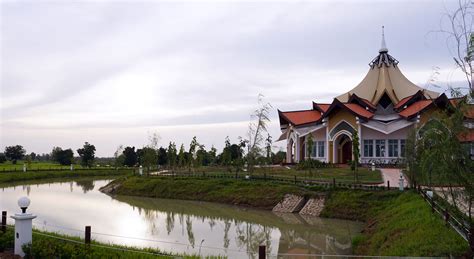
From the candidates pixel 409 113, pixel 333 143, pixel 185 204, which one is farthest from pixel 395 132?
pixel 185 204

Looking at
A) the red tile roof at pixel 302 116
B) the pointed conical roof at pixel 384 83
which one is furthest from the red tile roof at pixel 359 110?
the red tile roof at pixel 302 116

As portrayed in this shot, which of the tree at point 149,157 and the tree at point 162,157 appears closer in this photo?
the tree at point 149,157

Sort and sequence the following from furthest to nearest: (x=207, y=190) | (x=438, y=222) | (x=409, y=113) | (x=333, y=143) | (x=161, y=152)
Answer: (x=161, y=152)
(x=333, y=143)
(x=409, y=113)
(x=207, y=190)
(x=438, y=222)

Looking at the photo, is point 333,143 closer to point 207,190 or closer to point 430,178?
point 207,190

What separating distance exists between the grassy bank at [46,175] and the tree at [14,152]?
843 inches

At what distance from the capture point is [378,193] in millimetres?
19422

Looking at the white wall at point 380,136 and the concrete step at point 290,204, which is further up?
the white wall at point 380,136

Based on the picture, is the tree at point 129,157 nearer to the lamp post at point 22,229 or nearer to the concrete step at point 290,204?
the concrete step at point 290,204

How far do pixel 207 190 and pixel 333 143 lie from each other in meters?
14.6

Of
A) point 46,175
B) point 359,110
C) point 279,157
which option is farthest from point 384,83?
point 46,175

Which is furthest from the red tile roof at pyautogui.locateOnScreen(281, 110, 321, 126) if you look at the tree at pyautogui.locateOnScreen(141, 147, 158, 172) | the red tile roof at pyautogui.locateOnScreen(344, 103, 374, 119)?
the tree at pyautogui.locateOnScreen(141, 147, 158, 172)

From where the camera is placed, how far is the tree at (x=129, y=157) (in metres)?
62.2

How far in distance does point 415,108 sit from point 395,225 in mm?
24033

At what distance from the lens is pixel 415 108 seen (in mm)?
34375
